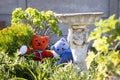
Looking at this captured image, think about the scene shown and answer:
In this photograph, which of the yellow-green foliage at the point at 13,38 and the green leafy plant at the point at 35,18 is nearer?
the yellow-green foliage at the point at 13,38

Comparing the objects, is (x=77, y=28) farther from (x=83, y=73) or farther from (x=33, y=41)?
(x=33, y=41)

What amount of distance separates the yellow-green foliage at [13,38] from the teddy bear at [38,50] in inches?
5.8

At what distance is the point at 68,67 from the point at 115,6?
7911 mm

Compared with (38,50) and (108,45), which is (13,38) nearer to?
(38,50)

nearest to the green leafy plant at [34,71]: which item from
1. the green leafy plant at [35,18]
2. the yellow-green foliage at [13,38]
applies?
the yellow-green foliage at [13,38]

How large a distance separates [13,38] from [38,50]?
0.45 meters

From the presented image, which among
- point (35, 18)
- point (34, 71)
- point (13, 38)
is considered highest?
point (35, 18)

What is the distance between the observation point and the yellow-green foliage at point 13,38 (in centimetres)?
518

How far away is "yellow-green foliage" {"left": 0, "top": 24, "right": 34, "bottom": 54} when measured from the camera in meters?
5.18

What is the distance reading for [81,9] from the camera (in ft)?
38.6

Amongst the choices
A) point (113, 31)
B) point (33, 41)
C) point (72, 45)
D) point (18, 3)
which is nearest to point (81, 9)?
point (18, 3)

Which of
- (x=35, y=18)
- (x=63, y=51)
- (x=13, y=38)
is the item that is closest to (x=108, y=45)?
(x=13, y=38)

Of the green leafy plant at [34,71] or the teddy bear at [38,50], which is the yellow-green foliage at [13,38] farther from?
the green leafy plant at [34,71]

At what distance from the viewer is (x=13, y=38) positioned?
525cm
